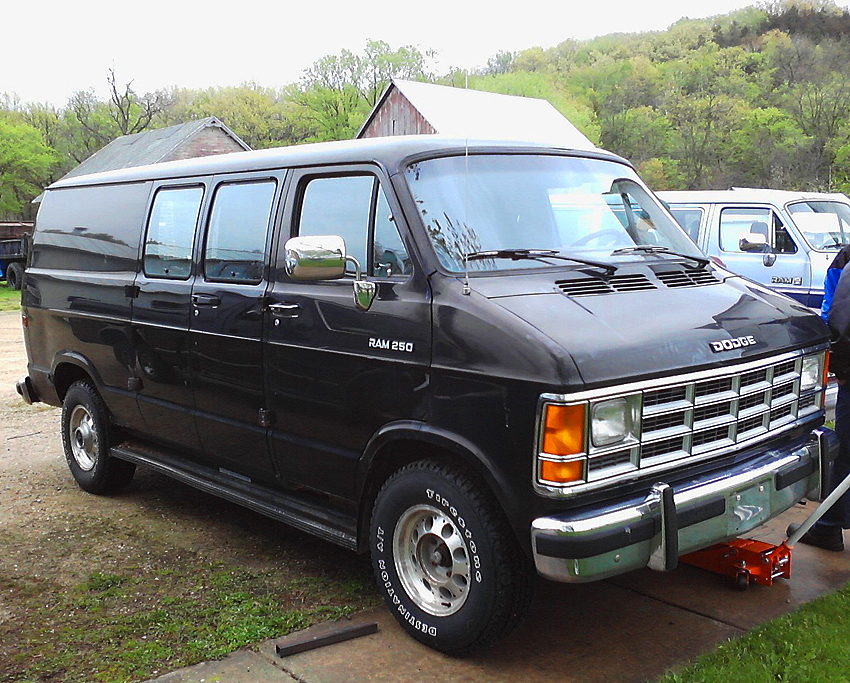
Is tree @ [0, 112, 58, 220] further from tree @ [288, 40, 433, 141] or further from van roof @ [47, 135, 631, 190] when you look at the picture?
van roof @ [47, 135, 631, 190]

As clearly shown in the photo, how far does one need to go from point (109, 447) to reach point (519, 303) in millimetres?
3876

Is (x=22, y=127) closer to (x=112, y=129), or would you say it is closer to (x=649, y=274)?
(x=112, y=129)

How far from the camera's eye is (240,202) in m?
4.98

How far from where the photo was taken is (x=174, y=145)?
45312 millimetres

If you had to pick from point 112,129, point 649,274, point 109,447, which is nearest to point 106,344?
point 109,447

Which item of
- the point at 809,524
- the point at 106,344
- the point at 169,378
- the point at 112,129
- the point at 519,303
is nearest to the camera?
the point at 519,303

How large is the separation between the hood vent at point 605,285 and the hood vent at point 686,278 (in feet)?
0.54

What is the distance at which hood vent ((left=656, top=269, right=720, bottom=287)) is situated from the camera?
4.21m

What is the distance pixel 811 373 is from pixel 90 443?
5001 millimetres

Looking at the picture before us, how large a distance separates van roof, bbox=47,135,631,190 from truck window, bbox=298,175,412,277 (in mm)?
120

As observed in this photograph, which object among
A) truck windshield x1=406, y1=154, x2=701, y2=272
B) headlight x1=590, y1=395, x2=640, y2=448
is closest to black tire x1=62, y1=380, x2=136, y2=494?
truck windshield x1=406, y1=154, x2=701, y2=272

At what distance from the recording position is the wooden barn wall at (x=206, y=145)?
4542cm

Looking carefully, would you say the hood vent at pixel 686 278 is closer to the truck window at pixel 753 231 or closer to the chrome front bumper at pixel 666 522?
the chrome front bumper at pixel 666 522

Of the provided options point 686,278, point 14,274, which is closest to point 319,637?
point 686,278
